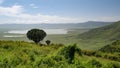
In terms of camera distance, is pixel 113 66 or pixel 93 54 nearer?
pixel 113 66

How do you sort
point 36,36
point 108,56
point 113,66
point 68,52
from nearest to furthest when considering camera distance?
1. point 113,66
2. point 68,52
3. point 108,56
4. point 36,36

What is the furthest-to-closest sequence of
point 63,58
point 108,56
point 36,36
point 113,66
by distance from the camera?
point 36,36
point 108,56
point 63,58
point 113,66

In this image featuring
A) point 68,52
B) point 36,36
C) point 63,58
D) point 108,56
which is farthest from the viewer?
point 36,36

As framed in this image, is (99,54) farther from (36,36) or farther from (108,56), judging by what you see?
(36,36)

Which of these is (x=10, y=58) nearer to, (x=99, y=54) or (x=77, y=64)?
(x=77, y=64)

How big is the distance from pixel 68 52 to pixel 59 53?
3.50 feet

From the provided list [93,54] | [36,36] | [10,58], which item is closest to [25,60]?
[10,58]

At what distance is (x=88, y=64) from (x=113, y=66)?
241 cm

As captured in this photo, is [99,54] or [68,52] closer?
[68,52]

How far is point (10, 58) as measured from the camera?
2827cm

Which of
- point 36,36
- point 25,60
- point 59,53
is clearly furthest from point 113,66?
point 36,36

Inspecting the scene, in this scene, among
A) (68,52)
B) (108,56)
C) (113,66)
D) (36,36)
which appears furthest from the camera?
(36,36)

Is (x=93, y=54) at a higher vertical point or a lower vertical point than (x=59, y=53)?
lower

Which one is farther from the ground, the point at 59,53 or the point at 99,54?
the point at 59,53
